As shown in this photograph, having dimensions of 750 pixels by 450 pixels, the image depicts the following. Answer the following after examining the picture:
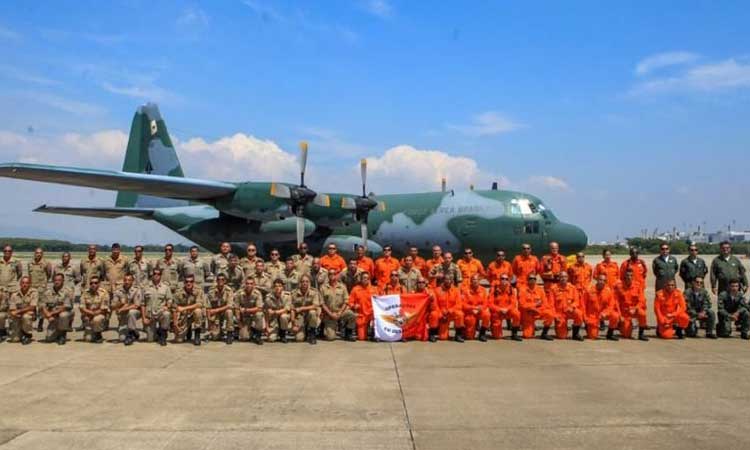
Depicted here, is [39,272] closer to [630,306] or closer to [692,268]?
[630,306]

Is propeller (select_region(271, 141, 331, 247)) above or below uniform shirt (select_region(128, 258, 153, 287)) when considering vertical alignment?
above

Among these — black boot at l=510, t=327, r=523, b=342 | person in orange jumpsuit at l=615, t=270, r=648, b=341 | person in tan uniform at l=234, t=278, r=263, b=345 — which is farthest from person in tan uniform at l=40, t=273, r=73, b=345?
person in orange jumpsuit at l=615, t=270, r=648, b=341

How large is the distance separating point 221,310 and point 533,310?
5.74 metres

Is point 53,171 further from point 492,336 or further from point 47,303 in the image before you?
point 492,336

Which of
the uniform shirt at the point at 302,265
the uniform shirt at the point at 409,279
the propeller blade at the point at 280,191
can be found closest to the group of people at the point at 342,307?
the uniform shirt at the point at 409,279

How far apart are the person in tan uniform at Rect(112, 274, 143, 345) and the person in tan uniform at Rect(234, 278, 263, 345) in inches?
69.5

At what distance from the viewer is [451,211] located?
1952cm

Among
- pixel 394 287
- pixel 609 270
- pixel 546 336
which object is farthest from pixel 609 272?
pixel 394 287

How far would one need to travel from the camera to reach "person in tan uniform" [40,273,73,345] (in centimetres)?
1088

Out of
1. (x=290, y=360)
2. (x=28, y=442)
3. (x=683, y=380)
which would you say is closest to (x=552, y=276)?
(x=683, y=380)

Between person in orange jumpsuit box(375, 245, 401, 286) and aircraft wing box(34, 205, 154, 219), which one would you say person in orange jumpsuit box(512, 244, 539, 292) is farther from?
aircraft wing box(34, 205, 154, 219)

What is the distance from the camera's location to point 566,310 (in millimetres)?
11312

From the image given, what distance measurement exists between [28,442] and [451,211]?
1530cm

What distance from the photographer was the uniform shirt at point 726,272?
12016 mm
